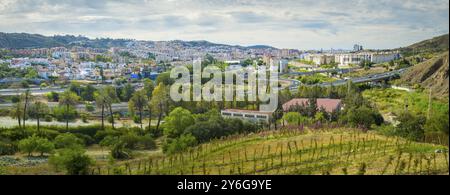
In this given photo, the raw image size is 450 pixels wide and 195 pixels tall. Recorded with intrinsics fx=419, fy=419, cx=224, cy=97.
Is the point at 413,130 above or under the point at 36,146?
above

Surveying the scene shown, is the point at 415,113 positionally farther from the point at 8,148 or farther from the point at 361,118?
the point at 8,148

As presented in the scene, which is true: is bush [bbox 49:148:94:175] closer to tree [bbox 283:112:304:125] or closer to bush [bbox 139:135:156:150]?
bush [bbox 139:135:156:150]

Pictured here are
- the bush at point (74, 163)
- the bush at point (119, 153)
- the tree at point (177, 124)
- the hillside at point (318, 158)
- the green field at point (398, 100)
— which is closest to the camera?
the hillside at point (318, 158)

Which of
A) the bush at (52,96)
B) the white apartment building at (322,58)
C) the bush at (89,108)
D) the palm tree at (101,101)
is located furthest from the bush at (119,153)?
the white apartment building at (322,58)

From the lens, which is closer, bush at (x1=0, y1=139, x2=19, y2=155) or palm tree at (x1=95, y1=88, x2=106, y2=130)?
bush at (x1=0, y1=139, x2=19, y2=155)

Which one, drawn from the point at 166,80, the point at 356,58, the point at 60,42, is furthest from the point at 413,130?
the point at 60,42

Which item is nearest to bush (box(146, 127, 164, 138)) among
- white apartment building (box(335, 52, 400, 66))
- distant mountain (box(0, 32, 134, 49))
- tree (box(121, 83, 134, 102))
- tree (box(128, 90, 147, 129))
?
tree (box(128, 90, 147, 129))

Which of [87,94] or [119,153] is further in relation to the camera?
[87,94]

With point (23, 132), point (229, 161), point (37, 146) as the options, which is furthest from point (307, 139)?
point (23, 132)

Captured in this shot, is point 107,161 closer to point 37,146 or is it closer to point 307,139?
point 37,146

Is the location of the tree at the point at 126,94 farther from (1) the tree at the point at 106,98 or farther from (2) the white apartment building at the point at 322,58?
(2) the white apartment building at the point at 322,58
